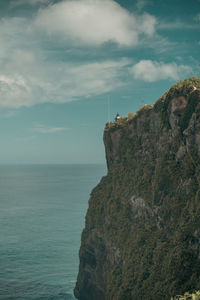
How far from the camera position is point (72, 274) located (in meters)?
75.4

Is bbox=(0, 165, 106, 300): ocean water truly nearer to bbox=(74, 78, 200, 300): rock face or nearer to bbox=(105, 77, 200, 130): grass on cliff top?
bbox=(74, 78, 200, 300): rock face

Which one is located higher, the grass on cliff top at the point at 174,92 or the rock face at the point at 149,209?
the grass on cliff top at the point at 174,92

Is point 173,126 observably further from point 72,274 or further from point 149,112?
point 72,274

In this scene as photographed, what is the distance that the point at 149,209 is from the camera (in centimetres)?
4956

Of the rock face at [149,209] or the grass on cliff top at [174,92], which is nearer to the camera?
the rock face at [149,209]

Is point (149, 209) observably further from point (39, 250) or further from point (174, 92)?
point (39, 250)

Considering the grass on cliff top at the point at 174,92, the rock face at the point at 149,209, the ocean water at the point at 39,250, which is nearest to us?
the rock face at the point at 149,209

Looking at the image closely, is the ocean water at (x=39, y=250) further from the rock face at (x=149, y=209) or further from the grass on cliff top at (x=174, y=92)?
the grass on cliff top at (x=174, y=92)

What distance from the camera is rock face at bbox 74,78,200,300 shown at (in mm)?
40681

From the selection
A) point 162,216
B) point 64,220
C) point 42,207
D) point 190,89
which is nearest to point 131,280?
point 162,216

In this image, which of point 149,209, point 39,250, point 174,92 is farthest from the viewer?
point 39,250

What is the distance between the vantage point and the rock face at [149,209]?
40.7 metres

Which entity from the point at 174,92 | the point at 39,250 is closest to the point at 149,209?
the point at 174,92

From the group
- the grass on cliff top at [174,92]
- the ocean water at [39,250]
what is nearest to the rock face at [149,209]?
the grass on cliff top at [174,92]
